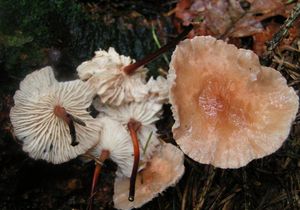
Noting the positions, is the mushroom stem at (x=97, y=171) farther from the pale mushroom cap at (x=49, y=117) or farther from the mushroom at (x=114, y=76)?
the mushroom at (x=114, y=76)

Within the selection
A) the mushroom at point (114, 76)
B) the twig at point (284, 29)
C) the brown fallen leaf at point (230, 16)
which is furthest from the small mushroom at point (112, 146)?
the twig at point (284, 29)

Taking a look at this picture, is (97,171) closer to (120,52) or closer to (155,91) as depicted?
(155,91)

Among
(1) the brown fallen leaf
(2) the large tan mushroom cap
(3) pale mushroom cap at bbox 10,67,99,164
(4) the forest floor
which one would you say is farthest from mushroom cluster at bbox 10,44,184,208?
(1) the brown fallen leaf

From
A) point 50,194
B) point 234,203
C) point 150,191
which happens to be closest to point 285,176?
point 234,203

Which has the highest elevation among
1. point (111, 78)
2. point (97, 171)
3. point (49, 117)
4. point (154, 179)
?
point (111, 78)

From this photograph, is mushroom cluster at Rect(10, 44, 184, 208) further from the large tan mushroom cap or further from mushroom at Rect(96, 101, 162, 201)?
the large tan mushroom cap

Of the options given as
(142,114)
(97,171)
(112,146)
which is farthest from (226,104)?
(97,171)

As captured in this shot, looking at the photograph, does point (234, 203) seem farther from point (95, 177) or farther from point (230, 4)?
point (230, 4)
